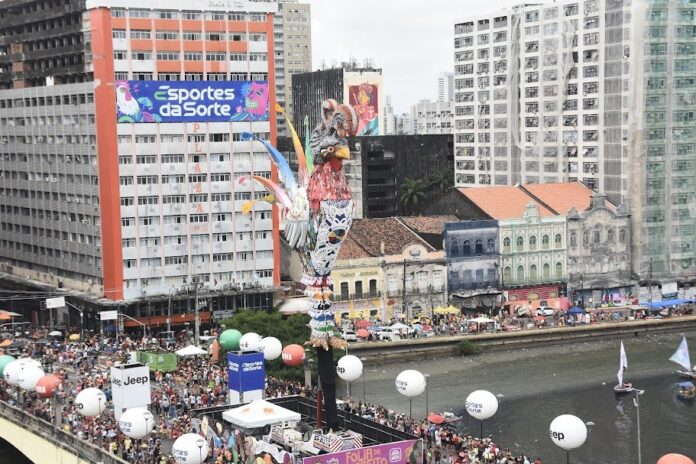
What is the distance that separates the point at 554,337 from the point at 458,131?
150 ft

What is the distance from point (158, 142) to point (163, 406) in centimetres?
3486

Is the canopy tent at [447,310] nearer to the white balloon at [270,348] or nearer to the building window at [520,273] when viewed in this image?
the building window at [520,273]

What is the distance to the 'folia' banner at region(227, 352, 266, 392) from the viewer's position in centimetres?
7106

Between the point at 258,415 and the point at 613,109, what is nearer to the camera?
the point at 258,415

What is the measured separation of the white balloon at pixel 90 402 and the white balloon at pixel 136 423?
3512mm

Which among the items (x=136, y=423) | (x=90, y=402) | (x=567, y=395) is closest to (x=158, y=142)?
(x=567, y=395)

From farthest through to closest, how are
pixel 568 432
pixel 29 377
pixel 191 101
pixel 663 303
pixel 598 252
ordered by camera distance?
pixel 598 252
pixel 663 303
pixel 191 101
pixel 29 377
pixel 568 432

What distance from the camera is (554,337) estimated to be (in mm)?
108562

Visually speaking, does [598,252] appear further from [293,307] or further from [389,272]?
[293,307]

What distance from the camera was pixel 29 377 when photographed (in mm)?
71375

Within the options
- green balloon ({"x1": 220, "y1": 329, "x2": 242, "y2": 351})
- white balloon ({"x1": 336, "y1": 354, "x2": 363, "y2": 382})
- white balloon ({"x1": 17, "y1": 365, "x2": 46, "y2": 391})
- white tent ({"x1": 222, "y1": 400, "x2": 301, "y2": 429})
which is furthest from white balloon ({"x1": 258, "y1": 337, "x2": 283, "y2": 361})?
white balloon ({"x1": 17, "y1": 365, "x2": 46, "y2": 391})

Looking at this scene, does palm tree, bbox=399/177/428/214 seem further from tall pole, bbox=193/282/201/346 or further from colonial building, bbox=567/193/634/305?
tall pole, bbox=193/282/201/346

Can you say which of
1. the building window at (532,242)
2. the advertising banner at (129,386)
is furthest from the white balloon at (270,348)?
the building window at (532,242)

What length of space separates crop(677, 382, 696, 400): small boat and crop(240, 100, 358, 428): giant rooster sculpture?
111 ft
